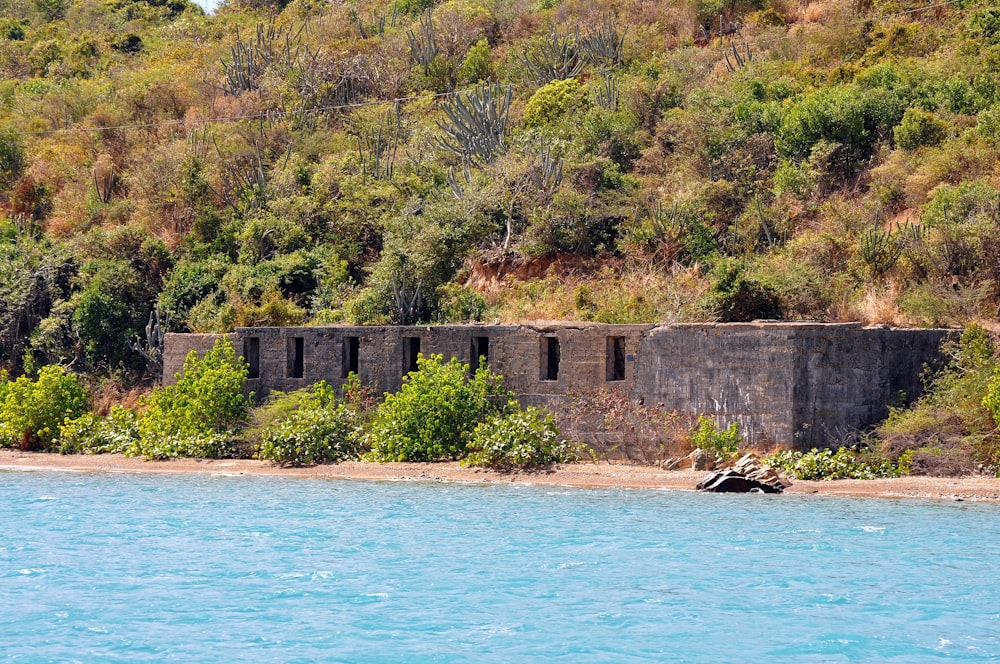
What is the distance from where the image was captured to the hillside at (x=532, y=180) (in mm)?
24312

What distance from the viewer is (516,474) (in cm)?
1964

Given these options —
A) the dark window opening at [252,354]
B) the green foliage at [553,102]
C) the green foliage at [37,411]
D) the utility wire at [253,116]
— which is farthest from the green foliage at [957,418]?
the utility wire at [253,116]

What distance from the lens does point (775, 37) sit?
3503cm

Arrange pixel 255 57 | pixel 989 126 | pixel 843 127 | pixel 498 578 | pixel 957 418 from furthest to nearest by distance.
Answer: pixel 255 57
pixel 843 127
pixel 989 126
pixel 957 418
pixel 498 578

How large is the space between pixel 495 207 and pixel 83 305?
9.66 m

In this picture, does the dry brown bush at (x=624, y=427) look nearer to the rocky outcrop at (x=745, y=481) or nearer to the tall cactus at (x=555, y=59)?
the rocky outcrop at (x=745, y=481)

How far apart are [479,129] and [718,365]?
14.6 metres

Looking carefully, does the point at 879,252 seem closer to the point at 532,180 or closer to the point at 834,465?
the point at 834,465

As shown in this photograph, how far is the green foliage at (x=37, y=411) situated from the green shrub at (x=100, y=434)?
27cm

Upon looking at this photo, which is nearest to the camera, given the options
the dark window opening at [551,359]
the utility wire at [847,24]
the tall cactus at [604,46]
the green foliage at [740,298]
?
the dark window opening at [551,359]

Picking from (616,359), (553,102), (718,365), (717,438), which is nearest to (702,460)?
(717,438)

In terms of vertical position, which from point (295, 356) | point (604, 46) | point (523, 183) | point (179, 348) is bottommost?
point (295, 356)

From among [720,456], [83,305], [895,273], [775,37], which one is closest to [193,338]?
[83,305]

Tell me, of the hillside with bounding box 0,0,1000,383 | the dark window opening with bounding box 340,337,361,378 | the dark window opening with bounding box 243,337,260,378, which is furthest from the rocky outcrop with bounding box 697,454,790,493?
the dark window opening with bounding box 243,337,260,378
